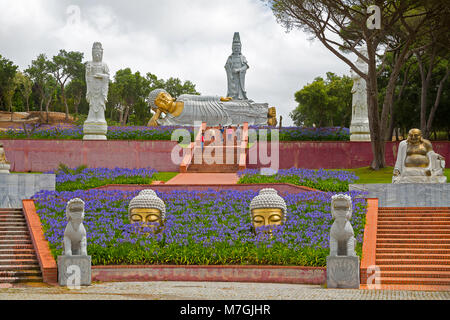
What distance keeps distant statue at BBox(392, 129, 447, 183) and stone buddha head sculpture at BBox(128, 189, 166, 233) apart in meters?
6.43

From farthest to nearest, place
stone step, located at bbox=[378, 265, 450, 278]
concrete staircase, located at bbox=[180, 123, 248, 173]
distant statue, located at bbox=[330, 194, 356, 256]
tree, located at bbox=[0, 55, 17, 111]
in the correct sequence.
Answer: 1. tree, located at bbox=[0, 55, 17, 111]
2. concrete staircase, located at bbox=[180, 123, 248, 173]
3. stone step, located at bbox=[378, 265, 450, 278]
4. distant statue, located at bbox=[330, 194, 356, 256]

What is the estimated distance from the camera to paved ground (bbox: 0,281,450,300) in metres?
10.0

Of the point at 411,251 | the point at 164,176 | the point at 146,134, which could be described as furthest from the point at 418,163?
the point at 146,134

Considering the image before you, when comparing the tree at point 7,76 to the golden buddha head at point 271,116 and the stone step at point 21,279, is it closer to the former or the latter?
the golden buddha head at point 271,116

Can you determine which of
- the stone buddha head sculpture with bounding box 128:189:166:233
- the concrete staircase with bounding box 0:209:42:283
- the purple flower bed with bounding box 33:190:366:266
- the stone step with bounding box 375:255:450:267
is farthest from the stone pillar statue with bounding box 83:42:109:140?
the stone step with bounding box 375:255:450:267

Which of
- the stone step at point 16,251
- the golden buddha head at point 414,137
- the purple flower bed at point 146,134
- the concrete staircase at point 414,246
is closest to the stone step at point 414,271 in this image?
the concrete staircase at point 414,246

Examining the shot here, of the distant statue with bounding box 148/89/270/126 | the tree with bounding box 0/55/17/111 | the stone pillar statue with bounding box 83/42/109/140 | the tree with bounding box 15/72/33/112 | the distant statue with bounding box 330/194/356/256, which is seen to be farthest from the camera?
the tree with bounding box 15/72/33/112

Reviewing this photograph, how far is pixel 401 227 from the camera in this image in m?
15.1

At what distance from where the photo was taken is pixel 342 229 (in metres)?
11.6

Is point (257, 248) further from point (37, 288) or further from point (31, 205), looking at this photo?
point (31, 205)

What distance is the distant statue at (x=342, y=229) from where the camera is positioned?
1165 cm

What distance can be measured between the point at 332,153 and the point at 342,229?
54.4 ft

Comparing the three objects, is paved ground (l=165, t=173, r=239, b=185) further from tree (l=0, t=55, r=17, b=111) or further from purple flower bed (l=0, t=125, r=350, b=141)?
tree (l=0, t=55, r=17, b=111)

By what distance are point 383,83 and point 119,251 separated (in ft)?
101
